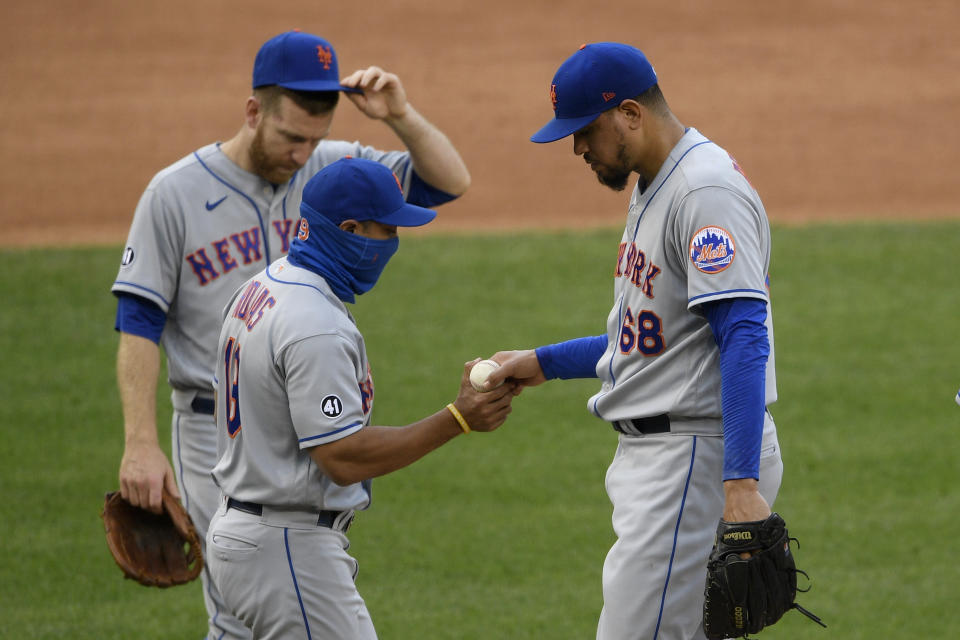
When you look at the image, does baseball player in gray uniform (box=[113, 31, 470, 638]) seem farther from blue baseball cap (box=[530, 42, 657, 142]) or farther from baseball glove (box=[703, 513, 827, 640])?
baseball glove (box=[703, 513, 827, 640])

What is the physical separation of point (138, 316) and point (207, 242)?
366 millimetres

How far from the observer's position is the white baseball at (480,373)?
12.2 ft

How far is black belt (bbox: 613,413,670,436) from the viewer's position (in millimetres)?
3662

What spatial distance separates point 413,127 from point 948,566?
11.2 feet

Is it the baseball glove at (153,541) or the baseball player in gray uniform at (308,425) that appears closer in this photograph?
the baseball player in gray uniform at (308,425)

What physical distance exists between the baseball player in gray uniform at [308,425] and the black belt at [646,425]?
45cm

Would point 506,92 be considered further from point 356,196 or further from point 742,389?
point 742,389

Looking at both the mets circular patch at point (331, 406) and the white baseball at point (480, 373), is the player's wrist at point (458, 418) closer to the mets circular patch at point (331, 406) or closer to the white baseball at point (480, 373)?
the white baseball at point (480, 373)

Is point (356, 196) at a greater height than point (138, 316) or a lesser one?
greater

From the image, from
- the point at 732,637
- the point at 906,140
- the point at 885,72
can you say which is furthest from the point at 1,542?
the point at 885,72

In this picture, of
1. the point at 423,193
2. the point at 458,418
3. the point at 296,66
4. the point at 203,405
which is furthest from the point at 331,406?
the point at 423,193

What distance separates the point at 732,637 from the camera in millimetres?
3545

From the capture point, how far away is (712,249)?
3.41 m

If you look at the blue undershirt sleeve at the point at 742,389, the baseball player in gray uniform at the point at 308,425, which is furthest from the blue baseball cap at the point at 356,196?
the blue undershirt sleeve at the point at 742,389
